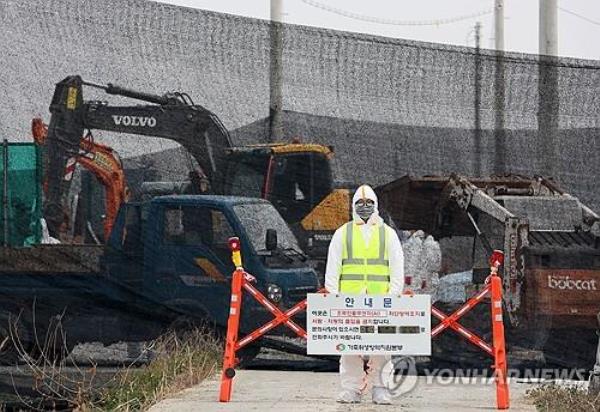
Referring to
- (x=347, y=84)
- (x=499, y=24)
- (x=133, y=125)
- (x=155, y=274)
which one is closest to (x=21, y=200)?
(x=133, y=125)

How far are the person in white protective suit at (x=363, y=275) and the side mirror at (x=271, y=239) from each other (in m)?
2.65

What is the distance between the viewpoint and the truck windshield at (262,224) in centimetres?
1390

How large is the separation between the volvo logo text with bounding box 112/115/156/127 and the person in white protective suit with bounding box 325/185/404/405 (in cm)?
327

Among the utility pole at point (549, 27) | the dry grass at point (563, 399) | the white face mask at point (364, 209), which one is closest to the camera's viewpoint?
the dry grass at point (563, 399)

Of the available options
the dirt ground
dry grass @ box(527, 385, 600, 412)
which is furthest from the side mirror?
dry grass @ box(527, 385, 600, 412)

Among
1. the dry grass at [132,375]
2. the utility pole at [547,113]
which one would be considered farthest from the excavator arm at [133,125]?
the utility pole at [547,113]

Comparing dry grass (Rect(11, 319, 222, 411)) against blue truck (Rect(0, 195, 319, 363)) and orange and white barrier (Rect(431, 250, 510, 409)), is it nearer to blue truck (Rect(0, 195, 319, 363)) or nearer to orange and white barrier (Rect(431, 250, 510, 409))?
blue truck (Rect(0, 195, 319, 363))

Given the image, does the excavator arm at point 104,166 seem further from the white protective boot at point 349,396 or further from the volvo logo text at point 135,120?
the white protective boot at point 349,396

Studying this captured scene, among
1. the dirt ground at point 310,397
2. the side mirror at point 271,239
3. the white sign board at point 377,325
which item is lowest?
the dirt ground at point 310,397

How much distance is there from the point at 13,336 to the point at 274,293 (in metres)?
2.21

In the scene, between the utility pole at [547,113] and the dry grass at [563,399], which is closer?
the dry grass at [563,399]

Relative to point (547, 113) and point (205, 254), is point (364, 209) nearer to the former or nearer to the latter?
point (205, 254)

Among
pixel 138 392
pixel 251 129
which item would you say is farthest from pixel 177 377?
pixel 251 129

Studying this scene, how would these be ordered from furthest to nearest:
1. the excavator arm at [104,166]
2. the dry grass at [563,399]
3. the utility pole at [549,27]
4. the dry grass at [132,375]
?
the utility pole at [549,27] < the excavator arm at [104,166] < the dry grass at [132,375] < the dry grass at [563,399]
